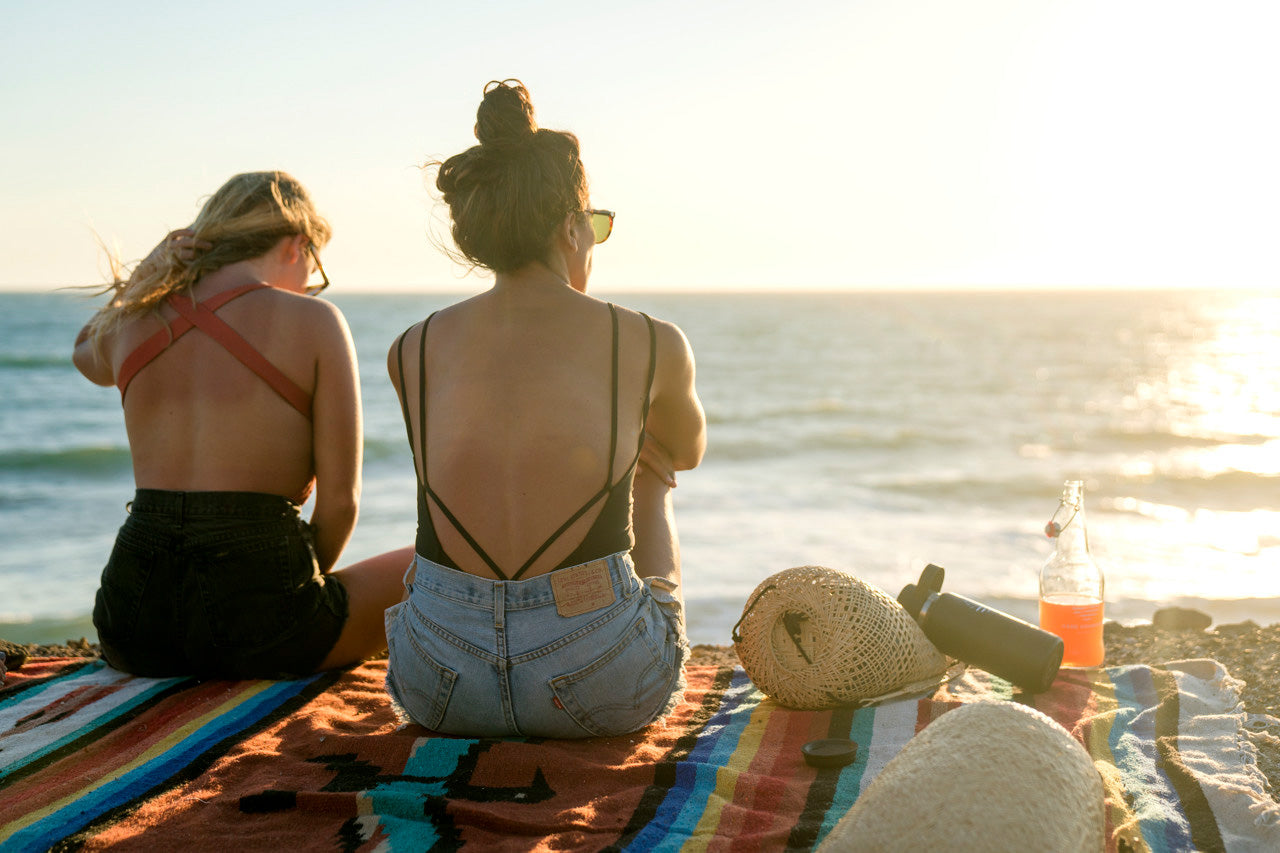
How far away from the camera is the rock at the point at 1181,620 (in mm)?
4133

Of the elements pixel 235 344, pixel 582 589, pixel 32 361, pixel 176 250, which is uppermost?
pixel 176 250

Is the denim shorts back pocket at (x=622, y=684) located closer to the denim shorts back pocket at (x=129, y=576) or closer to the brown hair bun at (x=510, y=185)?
the brown hair bun at (x=510, y=185)

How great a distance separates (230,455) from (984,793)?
7.73ft

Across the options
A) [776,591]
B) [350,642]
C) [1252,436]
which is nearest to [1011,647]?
[776,591]

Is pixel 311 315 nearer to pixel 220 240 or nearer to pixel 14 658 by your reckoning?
pixel 220 240

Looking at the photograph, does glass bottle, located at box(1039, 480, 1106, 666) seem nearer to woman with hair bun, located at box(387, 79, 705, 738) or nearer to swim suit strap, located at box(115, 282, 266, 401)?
woman with hair bun, located at box(387, 79, 705, 738)

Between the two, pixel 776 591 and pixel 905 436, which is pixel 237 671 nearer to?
pixel 776 591

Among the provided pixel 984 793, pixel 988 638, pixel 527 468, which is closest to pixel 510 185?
pixel 527 468

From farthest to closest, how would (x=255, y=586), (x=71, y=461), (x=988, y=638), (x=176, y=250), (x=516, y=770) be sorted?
(x=71, y=461), (x=176, y=250), (x=255, y=586), (x=988, y=638), (x=516, y=770)

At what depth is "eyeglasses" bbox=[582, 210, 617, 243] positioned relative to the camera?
270 cm

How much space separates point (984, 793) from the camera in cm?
166

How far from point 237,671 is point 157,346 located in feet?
3.39

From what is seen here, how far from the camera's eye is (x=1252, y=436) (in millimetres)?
16359

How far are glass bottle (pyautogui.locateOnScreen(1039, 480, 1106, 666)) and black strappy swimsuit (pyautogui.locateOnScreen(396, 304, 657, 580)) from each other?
1512mm
